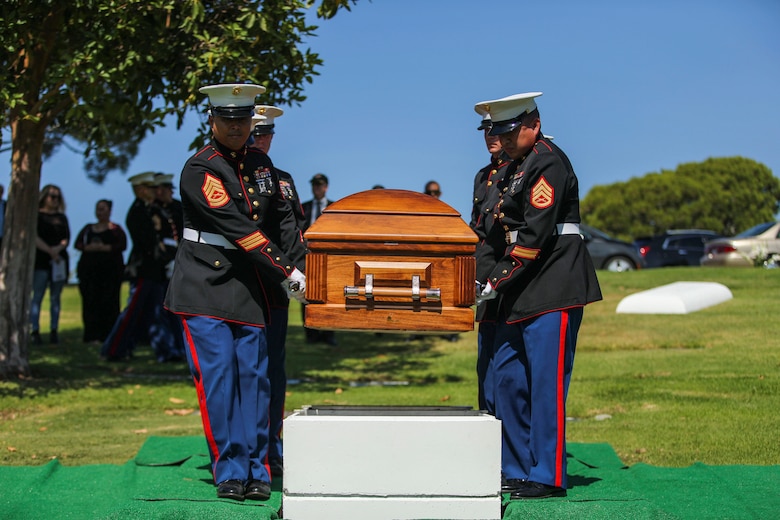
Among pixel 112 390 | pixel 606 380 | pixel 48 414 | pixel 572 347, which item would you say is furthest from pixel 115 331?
pixel 572 347

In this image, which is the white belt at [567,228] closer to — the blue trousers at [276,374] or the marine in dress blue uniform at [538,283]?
the marine in dress blue uniform at [538,283]

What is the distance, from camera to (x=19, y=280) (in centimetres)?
1102

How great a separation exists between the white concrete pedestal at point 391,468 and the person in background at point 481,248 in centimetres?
147

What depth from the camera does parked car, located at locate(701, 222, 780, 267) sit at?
24.2m

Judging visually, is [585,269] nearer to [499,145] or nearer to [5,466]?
[499,145]

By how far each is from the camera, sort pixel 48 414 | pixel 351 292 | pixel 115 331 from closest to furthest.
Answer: pixel 351 292, pixel 48 414, pixel 115 331

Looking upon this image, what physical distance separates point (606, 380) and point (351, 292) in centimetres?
651


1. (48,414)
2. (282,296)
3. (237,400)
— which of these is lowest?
(48,414)

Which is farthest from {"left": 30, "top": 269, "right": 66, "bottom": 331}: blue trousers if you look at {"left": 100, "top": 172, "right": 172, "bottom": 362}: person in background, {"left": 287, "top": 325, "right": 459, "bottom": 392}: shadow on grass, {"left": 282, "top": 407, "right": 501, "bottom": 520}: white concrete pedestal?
{"left": 282, "top": 407, "right": 501, "bottom": 520}: white concrete pedestal

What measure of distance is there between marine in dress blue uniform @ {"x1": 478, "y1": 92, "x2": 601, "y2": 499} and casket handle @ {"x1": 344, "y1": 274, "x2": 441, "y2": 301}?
0.68m

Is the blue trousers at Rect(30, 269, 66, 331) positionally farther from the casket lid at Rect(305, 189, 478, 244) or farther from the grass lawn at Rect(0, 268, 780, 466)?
the casket lid at Rect(305, 189, 478, 244)

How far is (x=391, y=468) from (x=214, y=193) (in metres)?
2.01

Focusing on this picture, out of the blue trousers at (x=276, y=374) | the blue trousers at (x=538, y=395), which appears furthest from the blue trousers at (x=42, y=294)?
the blue trousers at (x=538, y=395)

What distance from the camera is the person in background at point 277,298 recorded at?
6.60m
